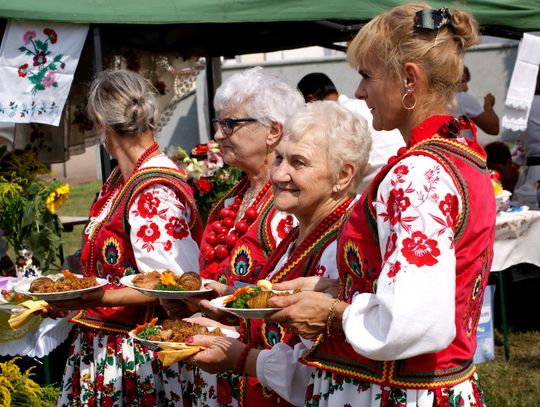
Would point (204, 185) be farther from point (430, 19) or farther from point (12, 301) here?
point (430, 19)

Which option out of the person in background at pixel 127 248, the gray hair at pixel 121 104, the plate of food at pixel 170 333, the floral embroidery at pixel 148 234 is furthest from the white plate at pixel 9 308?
the plate of food at pixel 170 333

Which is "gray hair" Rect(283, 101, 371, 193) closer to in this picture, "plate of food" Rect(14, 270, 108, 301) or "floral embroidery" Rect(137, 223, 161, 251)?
"floral embroidery" Rect(137, 223, 161, 251)

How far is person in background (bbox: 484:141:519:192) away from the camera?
734 cm

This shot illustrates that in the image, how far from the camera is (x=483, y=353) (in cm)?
546

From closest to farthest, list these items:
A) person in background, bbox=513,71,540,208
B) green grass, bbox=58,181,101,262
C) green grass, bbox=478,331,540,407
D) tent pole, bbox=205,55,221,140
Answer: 1. green grass, bbox=478,331,540,407
2. tent pole, bbox=205,55,221,140
3. person in background, bbox=513,71,540,208
4. green grass, bbox=58,181,101,262

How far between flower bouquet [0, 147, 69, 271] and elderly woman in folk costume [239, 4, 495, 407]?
3.13 metres

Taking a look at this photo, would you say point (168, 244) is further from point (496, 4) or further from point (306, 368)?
point (496, 4)

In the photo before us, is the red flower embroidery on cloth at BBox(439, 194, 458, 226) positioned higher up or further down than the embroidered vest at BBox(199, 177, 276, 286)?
higher up

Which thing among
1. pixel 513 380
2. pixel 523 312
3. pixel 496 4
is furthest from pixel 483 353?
pixel 496 4

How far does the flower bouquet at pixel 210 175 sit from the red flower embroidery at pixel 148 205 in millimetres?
1556

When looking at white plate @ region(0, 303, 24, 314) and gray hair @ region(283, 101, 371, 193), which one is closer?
gray hair @ region(283, 101, 371, 193)

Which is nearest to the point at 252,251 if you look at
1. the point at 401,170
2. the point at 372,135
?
the point at 401,170

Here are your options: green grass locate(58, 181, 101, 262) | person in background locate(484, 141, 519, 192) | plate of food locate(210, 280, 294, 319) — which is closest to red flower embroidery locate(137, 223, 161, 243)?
plate of food locate(210, 280, 294, 319)

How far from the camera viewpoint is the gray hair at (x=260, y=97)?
3.04 m
